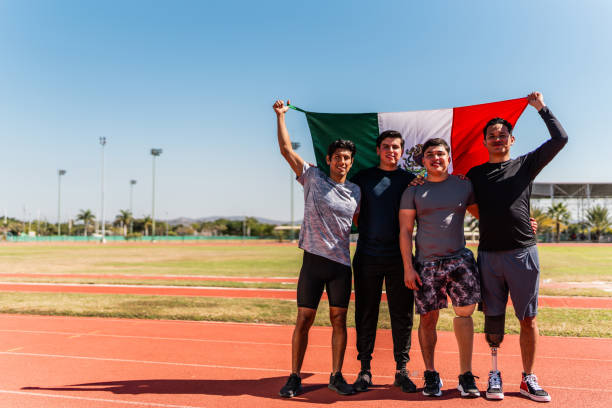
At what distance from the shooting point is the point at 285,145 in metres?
4.35

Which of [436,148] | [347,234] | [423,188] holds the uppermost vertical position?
[436,148]

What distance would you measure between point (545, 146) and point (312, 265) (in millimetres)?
2253

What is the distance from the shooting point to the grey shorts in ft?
13.0

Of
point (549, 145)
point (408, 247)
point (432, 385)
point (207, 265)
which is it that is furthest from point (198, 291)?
point (207, 265)

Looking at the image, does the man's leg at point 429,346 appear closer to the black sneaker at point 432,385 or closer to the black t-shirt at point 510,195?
the black sneaker at point 432,385

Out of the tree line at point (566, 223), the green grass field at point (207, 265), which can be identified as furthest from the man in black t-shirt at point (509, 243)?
the tree line at point (566, 223)

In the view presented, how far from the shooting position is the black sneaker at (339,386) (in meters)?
4.07

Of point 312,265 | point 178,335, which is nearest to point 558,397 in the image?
point 312,265

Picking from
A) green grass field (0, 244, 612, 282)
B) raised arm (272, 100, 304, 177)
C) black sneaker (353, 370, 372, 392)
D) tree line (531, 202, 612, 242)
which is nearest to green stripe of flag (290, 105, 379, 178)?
raised arm (272, 100, 304, 177)

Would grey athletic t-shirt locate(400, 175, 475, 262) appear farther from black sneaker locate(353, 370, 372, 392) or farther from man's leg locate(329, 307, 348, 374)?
black sneaker locate(353, 370, 372, 392)

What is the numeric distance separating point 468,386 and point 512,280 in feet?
3.14

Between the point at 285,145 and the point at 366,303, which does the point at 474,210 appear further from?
the point at 285,145

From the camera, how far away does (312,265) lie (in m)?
4.17

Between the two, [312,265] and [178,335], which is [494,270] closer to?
[312,265]
